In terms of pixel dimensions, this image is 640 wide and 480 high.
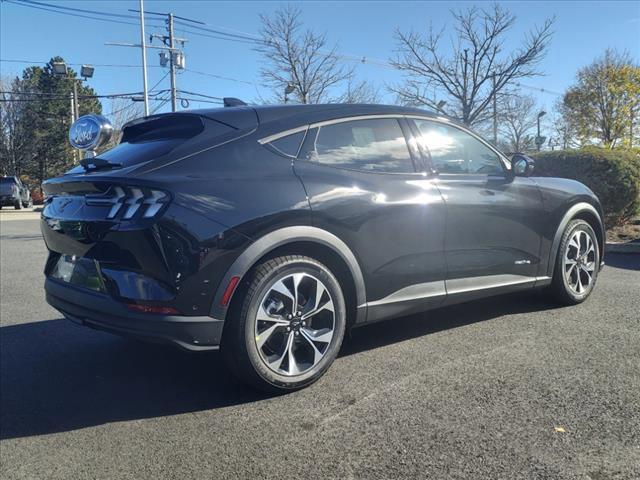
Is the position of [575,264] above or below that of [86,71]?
below

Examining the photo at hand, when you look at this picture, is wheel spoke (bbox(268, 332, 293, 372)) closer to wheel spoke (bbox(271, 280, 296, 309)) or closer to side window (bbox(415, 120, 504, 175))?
wheel spoke (bbox(271, 280, 296, 309))

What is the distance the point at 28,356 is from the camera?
388cm

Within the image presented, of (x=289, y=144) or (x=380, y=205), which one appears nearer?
(x=289, y=144)

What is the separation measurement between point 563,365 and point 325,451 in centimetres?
176

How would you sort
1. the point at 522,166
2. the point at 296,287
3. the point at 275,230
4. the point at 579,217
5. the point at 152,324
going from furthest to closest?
the point at 579,217 < the point at 522,166 < the point at 296,287 < the point at 275,230 < the point at 152,324

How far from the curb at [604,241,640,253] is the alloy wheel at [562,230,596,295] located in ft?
12.1

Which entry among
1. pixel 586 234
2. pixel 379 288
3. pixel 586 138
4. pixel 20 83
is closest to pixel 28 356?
pixel 379 288

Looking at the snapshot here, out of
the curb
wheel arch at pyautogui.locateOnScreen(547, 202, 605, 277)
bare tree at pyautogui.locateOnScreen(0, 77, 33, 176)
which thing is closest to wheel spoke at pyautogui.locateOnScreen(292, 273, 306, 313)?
wheel arch at pyautogui.locateOnScreen(547, 202, 605, 277)

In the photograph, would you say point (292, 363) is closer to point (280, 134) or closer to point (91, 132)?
point (280, 134)

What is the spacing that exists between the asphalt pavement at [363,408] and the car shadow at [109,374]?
13 mm

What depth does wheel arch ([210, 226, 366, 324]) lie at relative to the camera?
2.78m

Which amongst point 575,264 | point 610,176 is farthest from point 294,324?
point 610,176

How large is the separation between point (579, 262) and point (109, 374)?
3.96 meters

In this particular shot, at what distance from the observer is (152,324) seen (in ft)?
8.84
